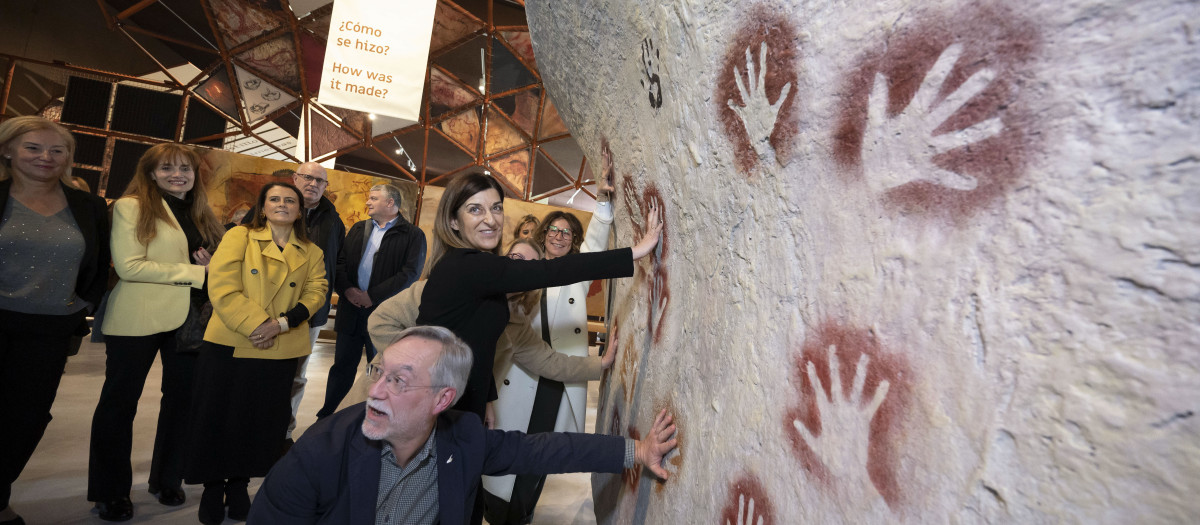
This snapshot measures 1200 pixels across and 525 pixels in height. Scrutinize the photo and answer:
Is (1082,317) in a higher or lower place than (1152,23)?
lower

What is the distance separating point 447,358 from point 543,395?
3.55ft

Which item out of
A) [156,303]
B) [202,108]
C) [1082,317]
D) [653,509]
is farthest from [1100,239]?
[202,108]

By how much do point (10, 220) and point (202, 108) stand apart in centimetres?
687

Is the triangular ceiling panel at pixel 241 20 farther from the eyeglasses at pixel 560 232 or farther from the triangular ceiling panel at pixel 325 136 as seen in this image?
the eyeglasses at pixel 560 232

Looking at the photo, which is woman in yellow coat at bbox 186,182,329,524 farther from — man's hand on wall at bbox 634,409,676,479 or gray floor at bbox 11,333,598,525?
man's hand on wall at bbox 634,409,676,479

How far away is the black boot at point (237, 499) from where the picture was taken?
8.02 ft

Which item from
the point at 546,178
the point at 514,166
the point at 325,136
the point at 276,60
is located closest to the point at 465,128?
the point at 514,166

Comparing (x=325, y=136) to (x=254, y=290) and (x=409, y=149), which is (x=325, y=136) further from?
(x=254, y=290)

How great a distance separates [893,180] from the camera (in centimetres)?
75

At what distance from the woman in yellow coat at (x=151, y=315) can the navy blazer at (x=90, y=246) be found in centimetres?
5

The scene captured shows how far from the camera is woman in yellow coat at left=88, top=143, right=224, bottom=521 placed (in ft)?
7.61

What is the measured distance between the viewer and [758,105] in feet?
3.36

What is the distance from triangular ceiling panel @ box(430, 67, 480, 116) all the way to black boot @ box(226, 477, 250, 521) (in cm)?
675

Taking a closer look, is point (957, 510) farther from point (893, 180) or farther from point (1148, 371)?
point (893, 180)
